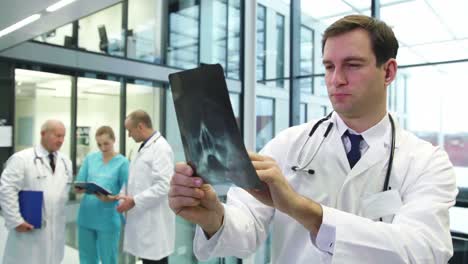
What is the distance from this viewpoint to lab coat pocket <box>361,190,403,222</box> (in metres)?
0.88

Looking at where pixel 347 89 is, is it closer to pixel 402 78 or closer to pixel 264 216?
pixel 264 216

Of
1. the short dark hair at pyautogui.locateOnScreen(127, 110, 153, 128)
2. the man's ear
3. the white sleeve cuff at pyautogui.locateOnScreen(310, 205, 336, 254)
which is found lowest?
the white sleeve cuff at pyautogui.locateOnScreen(310, 205, 336, 254)

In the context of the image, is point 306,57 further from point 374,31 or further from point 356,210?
point 356,210

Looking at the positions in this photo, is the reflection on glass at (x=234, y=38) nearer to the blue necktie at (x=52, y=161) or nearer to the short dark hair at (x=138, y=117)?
the short dark hair at (x=138, y=117)

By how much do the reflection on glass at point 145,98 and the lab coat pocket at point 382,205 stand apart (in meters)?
2.82

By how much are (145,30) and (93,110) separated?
1.07 m

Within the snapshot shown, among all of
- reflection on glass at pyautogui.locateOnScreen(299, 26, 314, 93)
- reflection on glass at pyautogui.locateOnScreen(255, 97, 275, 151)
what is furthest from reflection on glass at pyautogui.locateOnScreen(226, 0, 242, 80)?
reflection on glass at pyautogui.locateOnScreen(299, 26, 314, 93)

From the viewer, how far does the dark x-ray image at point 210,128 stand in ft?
2.08

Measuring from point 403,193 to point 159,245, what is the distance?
2.05 meters

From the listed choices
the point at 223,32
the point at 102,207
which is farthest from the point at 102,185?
the point at 223,32

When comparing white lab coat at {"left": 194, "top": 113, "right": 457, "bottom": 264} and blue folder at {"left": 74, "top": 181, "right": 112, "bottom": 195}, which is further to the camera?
blue folder at {"left": 74, "top": 181, "right": 112, "bottom": 195}

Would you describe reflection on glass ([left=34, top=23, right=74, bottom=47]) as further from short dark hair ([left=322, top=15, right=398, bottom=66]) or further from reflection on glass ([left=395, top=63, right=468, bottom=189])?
reflection on glass ([left=395, top=63, right=468, bottom=189])

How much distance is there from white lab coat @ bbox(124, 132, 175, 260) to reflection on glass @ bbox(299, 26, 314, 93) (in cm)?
316

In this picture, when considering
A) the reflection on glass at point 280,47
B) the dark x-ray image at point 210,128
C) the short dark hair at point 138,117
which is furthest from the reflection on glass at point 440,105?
the dark x-ray image at point 210,128
